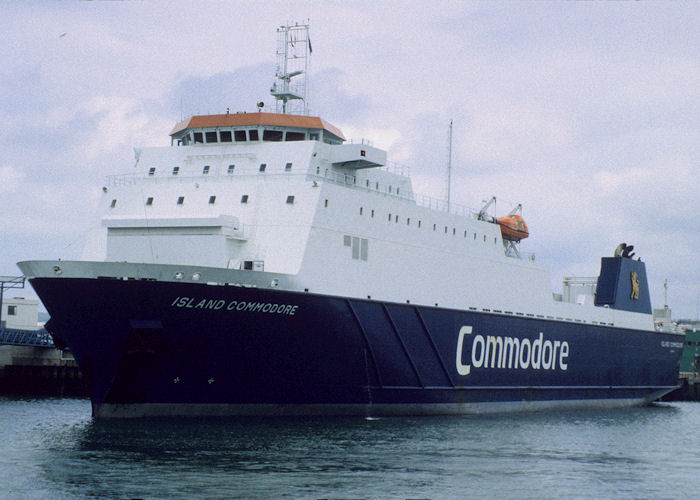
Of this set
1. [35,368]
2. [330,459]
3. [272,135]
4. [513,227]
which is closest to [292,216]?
[272,135]

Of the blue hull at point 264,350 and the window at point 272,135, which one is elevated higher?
the window at point 272,135

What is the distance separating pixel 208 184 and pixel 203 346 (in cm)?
489

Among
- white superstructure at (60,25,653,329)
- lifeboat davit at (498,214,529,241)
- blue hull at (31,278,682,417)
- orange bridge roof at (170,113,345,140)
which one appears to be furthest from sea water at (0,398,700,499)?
lifeboat davit at (498,214,529,241)

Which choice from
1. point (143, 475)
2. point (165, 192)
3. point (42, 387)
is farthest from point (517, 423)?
point (42, 387)

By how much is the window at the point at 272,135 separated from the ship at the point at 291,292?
31 mm

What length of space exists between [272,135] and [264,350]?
631 centimetres

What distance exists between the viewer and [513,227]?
28641 millimetres

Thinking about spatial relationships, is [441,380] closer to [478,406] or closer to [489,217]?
[478,406]

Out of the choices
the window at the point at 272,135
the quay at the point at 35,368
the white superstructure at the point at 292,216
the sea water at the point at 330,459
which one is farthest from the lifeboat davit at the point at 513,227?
the quay at the point at 35,368

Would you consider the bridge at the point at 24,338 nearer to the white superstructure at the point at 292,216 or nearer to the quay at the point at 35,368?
the quay at the point at 35,368

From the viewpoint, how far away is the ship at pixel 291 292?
1819 centimetres

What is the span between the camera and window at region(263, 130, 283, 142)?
22.8 meters

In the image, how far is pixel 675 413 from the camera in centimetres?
3120

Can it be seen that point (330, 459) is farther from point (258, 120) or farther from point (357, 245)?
point (258, 120)
